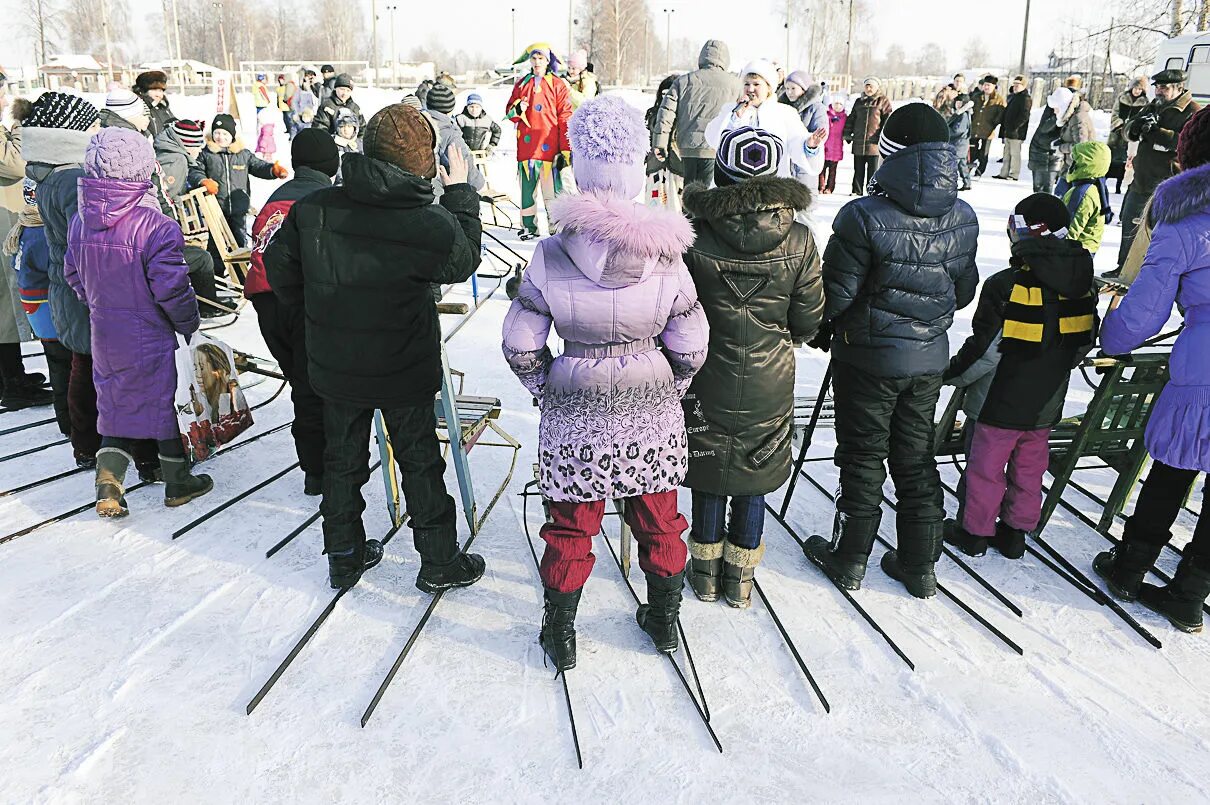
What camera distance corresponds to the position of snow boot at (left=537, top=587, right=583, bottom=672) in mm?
2740

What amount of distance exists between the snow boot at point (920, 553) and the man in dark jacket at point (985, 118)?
1449 centimetres

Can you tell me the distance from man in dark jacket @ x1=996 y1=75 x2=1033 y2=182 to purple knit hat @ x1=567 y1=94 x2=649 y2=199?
47.4 ft

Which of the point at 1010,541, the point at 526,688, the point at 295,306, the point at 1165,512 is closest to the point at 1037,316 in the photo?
the point at 1165,512

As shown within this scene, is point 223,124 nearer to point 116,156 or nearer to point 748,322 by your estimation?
point 116,156

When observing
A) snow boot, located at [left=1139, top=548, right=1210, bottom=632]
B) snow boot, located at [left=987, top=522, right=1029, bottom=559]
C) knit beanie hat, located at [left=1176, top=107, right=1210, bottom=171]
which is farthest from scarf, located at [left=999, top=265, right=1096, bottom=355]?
snow boot, located at [left=1139, top=548, right=1210, bottom=632]

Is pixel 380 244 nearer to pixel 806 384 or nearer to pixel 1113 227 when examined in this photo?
pixel 806 384

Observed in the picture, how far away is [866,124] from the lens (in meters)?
12.9

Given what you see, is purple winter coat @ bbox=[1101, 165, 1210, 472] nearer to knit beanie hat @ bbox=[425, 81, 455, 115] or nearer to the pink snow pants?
the pink snow pants

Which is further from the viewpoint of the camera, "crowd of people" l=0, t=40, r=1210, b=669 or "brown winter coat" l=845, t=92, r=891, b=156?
"brown winter coat" l=845, t=92, r=891, b=156

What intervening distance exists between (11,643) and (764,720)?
258cm

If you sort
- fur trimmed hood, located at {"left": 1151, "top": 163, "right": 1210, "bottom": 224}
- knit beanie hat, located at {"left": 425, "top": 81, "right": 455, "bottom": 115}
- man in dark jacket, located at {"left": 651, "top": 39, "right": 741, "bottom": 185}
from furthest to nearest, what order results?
man in dark jacket, located at {"left": 651, "top": 39, "right": 741, "bottom": 185} → knit beanie hat, located at {"left": 425, "top": 81, "right": 455, "bottom": 115} → fur trimmed hood, located at {"left": 1151, "top": 163, "right": 1210, "bottom": 224}

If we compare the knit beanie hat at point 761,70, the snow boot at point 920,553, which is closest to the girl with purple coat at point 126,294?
the snow boot at point 920,553

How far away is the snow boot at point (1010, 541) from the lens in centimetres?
350

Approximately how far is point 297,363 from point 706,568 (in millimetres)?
1936
